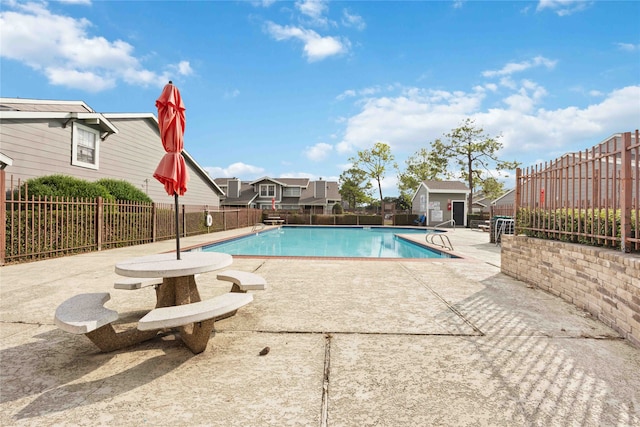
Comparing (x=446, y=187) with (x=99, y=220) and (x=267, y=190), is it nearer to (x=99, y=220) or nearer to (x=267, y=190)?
(x=267, y=190)

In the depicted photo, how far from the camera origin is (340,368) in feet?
8.00

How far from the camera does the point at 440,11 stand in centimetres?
1087

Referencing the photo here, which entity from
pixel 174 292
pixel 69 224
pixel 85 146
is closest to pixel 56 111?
pixel 85 146

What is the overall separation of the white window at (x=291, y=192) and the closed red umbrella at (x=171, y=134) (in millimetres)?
37185

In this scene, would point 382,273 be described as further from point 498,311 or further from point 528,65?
point 528,65

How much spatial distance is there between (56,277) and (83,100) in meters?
11.5

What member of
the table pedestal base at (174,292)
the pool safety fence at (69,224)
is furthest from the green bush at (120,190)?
the table pedestal base at (174,292)

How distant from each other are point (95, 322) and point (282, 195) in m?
38.3

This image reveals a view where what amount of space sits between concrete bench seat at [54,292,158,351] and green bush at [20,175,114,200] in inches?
317

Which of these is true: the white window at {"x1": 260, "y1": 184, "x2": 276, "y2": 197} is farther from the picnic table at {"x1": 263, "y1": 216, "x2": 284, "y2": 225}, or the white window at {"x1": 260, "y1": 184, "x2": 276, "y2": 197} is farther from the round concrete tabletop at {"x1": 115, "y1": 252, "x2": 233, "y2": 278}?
the round concrete tabletop at {"x1": 115, "y1": 252, "x2": 233, "y2": 278}

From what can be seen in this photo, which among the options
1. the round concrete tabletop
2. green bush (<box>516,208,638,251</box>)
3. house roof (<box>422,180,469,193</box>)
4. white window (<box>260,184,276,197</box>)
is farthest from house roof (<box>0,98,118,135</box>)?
white window (<box>260,184,276,197</box>)

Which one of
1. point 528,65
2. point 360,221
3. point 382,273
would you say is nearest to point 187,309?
point 382,273

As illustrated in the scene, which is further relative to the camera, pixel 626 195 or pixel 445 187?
pixel 445 187

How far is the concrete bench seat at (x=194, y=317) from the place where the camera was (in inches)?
84.1
